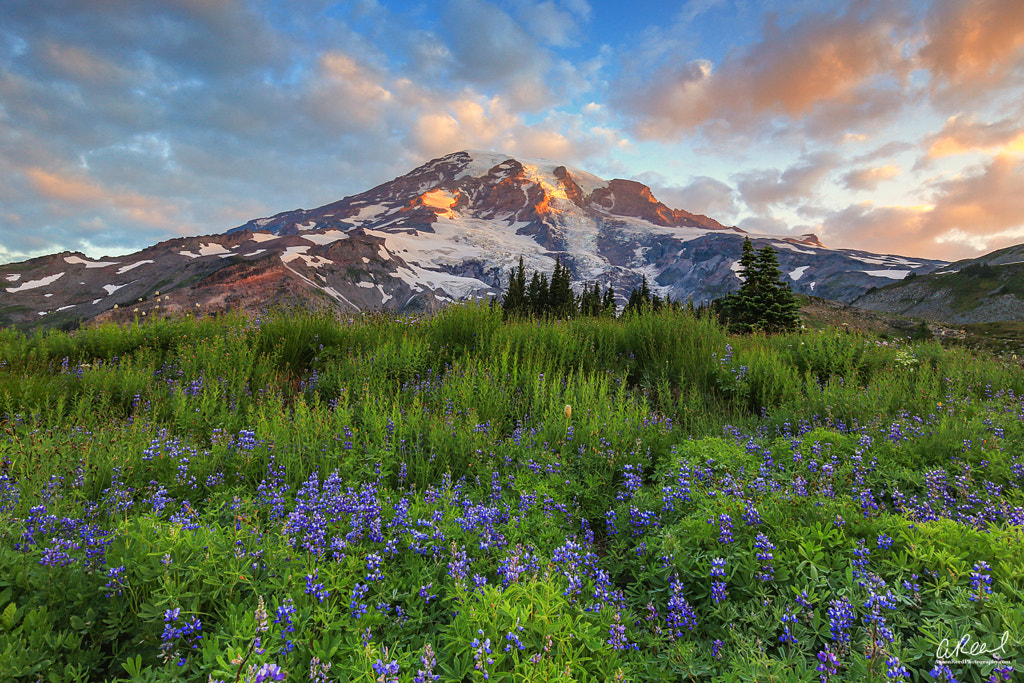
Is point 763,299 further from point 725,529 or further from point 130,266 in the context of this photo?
point 130,266

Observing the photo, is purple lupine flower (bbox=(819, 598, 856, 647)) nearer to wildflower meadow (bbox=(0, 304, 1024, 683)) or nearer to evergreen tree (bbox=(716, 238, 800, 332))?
wildflower meadow (bbox=(0, 304, 1024, 683))

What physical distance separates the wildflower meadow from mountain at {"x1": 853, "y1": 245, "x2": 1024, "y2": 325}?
2425 inches

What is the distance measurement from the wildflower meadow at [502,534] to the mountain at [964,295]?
202ft

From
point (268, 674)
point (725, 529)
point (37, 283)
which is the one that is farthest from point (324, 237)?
point (268, 674)

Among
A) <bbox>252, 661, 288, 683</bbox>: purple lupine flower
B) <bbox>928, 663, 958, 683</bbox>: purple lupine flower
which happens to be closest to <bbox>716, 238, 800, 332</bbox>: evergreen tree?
<bbox>928, 663, 958, 683</bbox>: purple lupine flower

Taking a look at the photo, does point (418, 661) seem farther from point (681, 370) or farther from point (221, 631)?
point (681, 370)

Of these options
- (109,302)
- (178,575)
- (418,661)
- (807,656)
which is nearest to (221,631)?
(178,575)

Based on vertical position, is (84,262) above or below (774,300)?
above

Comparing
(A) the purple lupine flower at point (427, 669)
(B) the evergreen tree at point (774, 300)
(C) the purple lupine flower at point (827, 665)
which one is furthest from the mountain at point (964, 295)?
(A) the purple lupine flower at point (427, 669)

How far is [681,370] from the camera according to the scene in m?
6.30

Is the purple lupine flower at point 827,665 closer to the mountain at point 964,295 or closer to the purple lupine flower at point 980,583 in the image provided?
the purple lupine flower at point 980,583

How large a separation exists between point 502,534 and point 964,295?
85496 millimetres

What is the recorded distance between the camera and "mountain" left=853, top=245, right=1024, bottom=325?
167 ft

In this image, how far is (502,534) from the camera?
2.60 m
